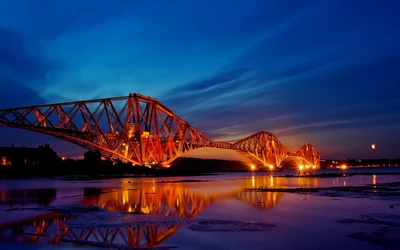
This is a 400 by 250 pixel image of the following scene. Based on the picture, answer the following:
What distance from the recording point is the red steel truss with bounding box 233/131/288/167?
162 meters

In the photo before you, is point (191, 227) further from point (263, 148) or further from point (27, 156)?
point (263, 148)

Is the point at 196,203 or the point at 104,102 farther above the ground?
the point at 104,102

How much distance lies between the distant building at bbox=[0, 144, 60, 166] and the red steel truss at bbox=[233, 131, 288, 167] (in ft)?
244

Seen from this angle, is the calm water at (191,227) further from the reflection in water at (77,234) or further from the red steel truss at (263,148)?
the red steel truss at (263,148)

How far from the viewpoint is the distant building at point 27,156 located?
9841cm

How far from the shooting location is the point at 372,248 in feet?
35.3

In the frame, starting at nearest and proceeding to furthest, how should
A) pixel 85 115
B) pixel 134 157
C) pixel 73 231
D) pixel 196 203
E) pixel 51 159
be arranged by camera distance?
1. pixel 73 231
2. pixel 196 203
3. pixel 85 115
4. pixel 134 157
5. pixel 51 159

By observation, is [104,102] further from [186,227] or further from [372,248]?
[372,248]

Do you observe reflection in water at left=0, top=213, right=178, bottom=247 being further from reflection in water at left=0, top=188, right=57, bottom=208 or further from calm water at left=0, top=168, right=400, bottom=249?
reflection in water at left=0, top=188, right=57, bottom=208

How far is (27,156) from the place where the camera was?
338 feet

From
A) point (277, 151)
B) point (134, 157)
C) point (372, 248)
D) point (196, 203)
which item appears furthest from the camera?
point (277, 151)

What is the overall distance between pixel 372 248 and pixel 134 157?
74.3 meters

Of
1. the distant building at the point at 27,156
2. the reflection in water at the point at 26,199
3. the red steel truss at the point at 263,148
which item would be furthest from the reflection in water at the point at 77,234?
the red steel truss at the point at 263,148

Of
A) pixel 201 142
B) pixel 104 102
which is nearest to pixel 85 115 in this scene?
pixel 104 102
